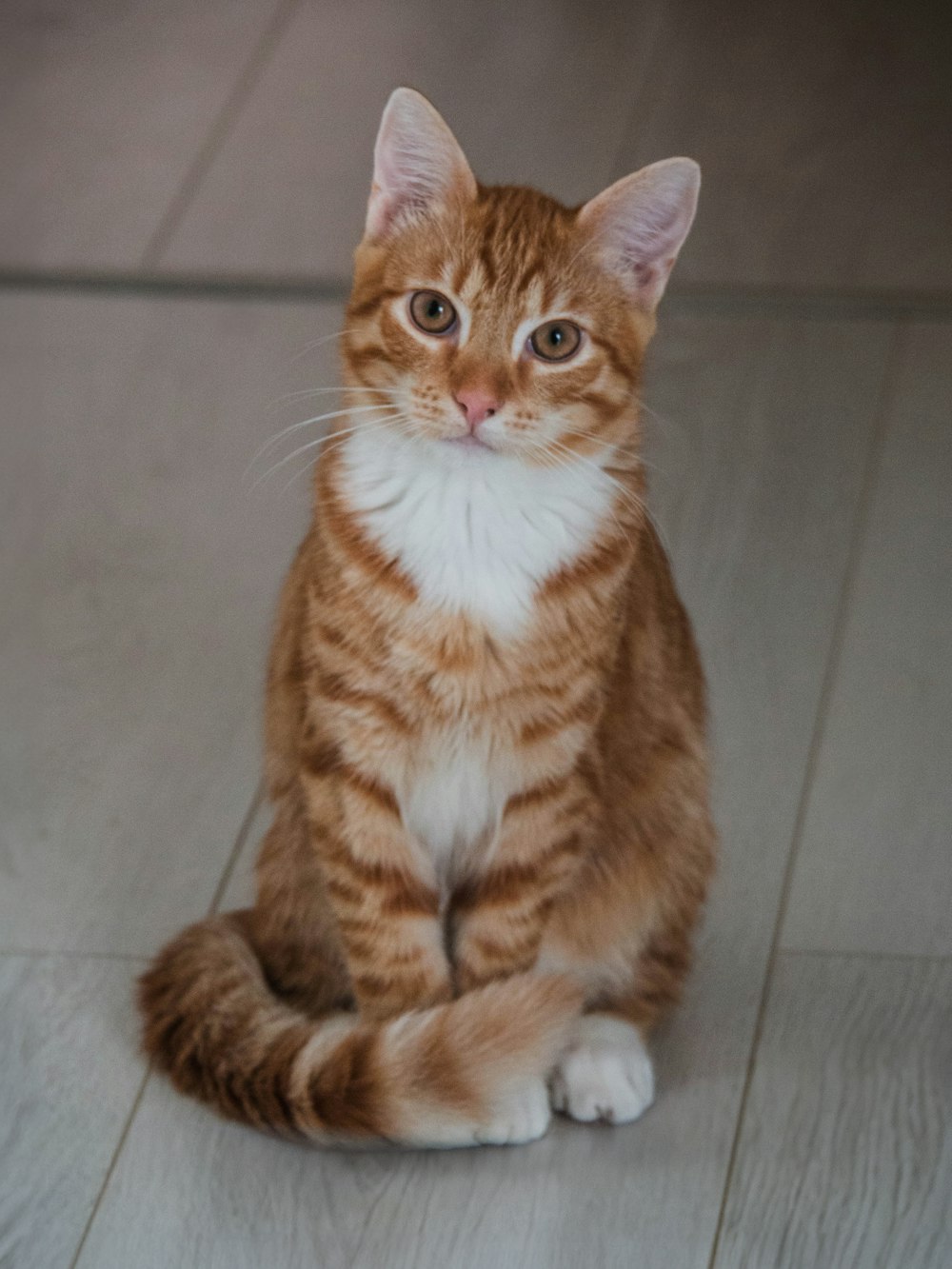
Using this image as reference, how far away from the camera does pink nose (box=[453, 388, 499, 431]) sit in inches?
54.3

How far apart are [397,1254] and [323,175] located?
197cm

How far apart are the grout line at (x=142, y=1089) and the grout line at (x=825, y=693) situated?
514 millimetres

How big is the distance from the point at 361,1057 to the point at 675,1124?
0.31 metres

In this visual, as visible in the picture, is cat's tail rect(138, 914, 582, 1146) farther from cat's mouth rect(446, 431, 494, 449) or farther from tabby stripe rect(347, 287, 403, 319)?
tabby stripe rect(347, 287, 403, 319)

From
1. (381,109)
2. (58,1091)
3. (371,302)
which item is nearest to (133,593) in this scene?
(58,1091)

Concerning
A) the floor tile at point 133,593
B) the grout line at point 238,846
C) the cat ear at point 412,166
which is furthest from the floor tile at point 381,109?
the cat ear at point 412,166

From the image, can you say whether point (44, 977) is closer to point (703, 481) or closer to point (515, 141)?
point (703, 481)

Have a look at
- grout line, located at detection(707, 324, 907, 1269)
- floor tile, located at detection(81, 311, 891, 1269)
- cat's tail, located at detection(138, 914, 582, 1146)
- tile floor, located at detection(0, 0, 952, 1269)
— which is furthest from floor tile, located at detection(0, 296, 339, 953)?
grout line, located at detection(707, 324, 907, 1269)

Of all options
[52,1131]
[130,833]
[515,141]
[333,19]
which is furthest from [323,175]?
[52,1131]

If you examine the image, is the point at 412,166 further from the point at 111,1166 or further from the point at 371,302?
the point at 111,1166

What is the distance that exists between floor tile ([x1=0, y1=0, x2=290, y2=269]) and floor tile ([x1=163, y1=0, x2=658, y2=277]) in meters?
0.09

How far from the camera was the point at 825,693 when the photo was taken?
2064mm

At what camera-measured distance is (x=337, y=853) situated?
151cm

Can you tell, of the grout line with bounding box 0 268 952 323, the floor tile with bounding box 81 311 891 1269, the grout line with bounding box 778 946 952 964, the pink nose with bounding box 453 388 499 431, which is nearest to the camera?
the pink nose with bounding box 453 388 499 431
